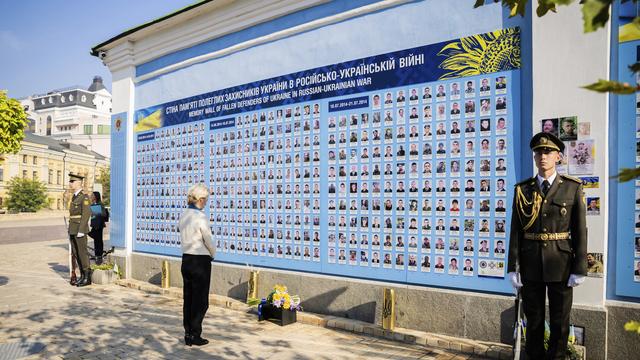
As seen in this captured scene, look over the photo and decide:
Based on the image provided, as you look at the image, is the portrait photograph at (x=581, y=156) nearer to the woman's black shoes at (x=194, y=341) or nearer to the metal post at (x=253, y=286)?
the woman's black shoes at (x=194, y=341)

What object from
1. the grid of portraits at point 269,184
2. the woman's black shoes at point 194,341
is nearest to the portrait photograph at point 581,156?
the grid of portraits at point 269,184

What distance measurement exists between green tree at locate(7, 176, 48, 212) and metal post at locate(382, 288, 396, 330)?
53242 millimetres

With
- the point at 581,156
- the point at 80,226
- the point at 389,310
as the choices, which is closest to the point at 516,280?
the point at 581,156

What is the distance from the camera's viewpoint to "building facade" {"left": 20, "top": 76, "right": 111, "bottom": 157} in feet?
313

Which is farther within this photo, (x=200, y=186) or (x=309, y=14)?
(x=309, y=14)

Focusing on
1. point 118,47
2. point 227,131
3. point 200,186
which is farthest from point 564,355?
point 118,47

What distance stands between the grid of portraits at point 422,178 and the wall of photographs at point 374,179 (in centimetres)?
1

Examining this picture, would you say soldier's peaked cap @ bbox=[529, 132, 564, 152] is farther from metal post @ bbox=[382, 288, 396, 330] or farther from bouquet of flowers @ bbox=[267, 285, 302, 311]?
bouquet of flowers @ bbox=[267, 285, 302, 311]

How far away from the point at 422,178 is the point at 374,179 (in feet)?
2.40

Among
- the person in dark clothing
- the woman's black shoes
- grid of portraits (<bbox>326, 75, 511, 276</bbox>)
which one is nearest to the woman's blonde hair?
the woman's black shoes

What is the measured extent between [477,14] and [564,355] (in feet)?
12.8

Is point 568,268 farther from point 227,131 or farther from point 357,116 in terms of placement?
point 227,131

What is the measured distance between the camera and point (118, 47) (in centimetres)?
1072

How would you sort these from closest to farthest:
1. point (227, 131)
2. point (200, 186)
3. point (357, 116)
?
point (200, 186), point (357, 116), point (227, 131)
